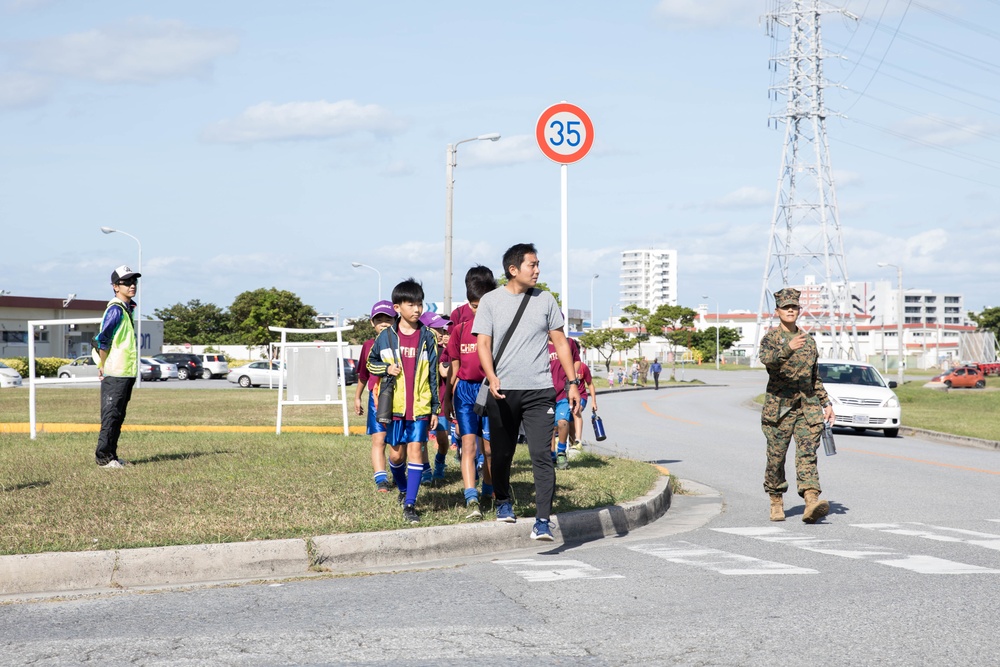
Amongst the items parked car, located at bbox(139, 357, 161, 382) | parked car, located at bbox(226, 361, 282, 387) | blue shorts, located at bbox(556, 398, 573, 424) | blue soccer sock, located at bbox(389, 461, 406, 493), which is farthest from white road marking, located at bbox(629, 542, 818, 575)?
parked car, located at bbox(139, 357, 161, 382)

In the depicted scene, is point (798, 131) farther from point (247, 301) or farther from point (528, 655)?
point (528, 655)

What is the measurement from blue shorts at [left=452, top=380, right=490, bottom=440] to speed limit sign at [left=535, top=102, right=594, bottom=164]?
3.72m

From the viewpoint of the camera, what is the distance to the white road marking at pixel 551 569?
6555mm

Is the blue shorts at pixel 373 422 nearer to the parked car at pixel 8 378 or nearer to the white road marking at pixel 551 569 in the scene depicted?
the white road marking at pixel 551 569

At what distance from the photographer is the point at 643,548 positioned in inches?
309

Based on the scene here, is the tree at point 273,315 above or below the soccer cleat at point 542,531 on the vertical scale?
above

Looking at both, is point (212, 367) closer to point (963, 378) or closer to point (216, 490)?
point (963, 378)

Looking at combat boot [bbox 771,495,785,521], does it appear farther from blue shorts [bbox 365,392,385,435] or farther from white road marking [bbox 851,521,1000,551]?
blue shorts [bbox 365,392,385,435]

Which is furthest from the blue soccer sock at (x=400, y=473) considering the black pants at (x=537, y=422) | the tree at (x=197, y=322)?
the tree at (x=197, y=322)

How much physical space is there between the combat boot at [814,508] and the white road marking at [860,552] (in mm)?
362

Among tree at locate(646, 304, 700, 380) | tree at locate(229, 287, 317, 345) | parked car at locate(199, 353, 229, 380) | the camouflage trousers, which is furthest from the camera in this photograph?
tree at locate(229, 287, 317, 345)

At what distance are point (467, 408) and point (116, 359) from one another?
444cm

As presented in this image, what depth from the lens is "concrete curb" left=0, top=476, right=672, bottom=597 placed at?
251 inches

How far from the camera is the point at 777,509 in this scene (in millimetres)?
9453
